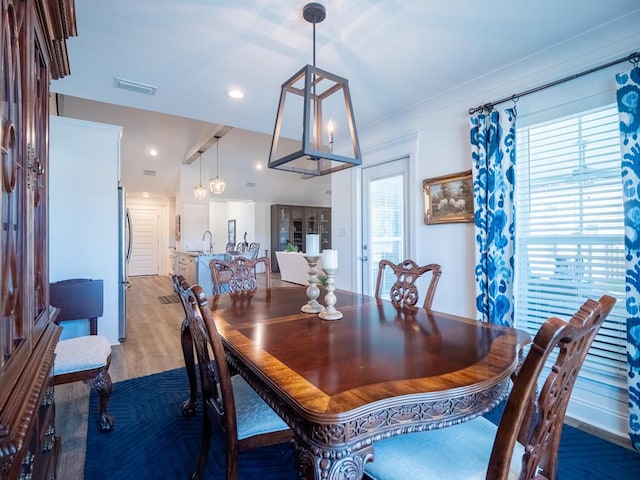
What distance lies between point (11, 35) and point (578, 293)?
2995 mm

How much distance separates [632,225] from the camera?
184 centimetres

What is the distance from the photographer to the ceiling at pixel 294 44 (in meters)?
1.84

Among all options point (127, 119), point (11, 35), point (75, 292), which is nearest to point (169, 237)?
point (127, 119)

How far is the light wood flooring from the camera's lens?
1.84 m

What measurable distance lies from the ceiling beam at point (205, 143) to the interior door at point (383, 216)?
3.17 meters

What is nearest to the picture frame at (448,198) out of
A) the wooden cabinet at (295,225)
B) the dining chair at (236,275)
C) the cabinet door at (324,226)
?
the dining chair at (236,275)

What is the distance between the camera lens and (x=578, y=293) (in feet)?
7.18

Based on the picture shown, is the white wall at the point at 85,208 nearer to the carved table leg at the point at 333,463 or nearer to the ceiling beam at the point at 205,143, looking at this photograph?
the ceiling beam at the point at 205,143

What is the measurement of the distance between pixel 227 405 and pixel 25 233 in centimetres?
89

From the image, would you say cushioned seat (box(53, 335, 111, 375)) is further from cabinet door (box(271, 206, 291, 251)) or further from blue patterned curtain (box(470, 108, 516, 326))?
cabinet door (box(271, 206, 291, 251))

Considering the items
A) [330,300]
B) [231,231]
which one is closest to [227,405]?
[330,300]

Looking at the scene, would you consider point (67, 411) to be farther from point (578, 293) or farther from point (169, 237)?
point (169, 237)

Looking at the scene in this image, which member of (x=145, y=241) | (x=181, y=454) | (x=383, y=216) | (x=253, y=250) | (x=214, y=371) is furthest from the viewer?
(x=145, y=241)

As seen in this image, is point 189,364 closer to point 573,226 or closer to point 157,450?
point 157,450
